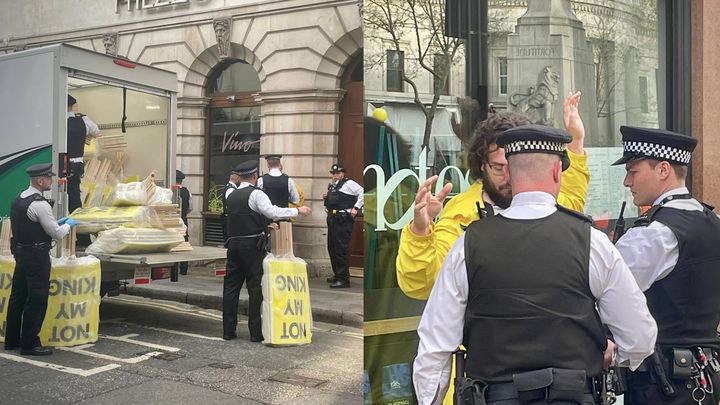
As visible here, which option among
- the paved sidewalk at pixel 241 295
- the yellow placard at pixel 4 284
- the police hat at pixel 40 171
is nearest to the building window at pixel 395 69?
the police hat at pixel 40 171

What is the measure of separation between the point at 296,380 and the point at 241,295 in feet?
13.0

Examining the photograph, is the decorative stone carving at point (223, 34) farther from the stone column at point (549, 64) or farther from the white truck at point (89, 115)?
the stone column at point (549, 64)

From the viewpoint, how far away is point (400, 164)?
3275mm

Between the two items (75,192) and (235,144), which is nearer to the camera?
(75,192)

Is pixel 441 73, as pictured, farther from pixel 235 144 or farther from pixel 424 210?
pixel 235 144

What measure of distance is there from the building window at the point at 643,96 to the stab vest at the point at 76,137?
587 centimetres

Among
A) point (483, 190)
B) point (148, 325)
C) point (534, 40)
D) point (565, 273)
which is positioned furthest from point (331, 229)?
point (565, 273)

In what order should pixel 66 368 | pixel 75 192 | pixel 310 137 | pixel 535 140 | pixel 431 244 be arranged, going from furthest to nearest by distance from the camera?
pixel 310 137 < pixel 75 192 < pixel 66 368 < pixel 431 244 < pixel 535 140

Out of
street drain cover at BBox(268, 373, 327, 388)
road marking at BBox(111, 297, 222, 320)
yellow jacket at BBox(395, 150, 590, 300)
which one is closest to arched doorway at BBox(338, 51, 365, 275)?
road marking at BBox(111, 297, 222, 320)

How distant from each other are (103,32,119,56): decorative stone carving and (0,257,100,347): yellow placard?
722 cm

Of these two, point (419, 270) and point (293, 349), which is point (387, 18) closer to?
point (419, 270)

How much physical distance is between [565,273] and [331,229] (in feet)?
27.9

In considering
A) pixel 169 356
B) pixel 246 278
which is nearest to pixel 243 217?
pixel 246 278

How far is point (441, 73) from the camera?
342 cm
